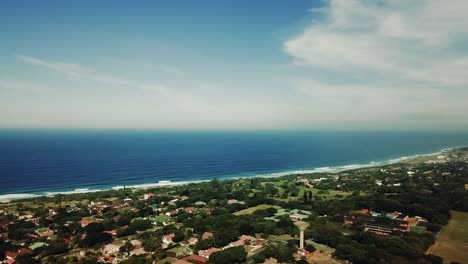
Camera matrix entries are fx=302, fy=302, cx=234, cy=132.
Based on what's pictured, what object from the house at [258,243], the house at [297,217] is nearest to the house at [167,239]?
the house at [258,243]

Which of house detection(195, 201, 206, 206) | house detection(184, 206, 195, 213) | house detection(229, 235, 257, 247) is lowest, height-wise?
house detection(184, 206, 195, 213)

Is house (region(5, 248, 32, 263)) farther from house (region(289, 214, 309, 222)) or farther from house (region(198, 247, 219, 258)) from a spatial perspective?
house (region(289, 214, 309, 222))

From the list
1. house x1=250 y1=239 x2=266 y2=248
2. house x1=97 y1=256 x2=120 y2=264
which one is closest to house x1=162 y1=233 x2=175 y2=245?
house x1=97 y1=256 x2=120 y2=264

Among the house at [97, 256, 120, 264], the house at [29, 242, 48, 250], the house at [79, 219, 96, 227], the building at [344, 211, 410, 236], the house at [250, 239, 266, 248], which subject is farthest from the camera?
the house at [79, 219, 96, 227]

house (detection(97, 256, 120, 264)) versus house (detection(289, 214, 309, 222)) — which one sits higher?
house (detection(97, 256, 120, 264))

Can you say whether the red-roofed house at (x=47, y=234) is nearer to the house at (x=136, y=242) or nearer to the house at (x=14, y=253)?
the house at (x=14, y=253)

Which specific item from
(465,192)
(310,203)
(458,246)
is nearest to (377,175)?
(465,192)

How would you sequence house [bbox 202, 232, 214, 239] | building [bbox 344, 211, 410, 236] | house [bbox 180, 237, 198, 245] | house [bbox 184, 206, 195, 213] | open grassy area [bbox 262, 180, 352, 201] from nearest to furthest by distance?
house [bbox 180, 237, 198, 245]
house [bbox 202, 232, 214, 239]
building [bbox 344, 211, 410, 236]
house [bbox 184, 206, 195, 213]
open grassy area [bbox 262, 180, 352, 201]
